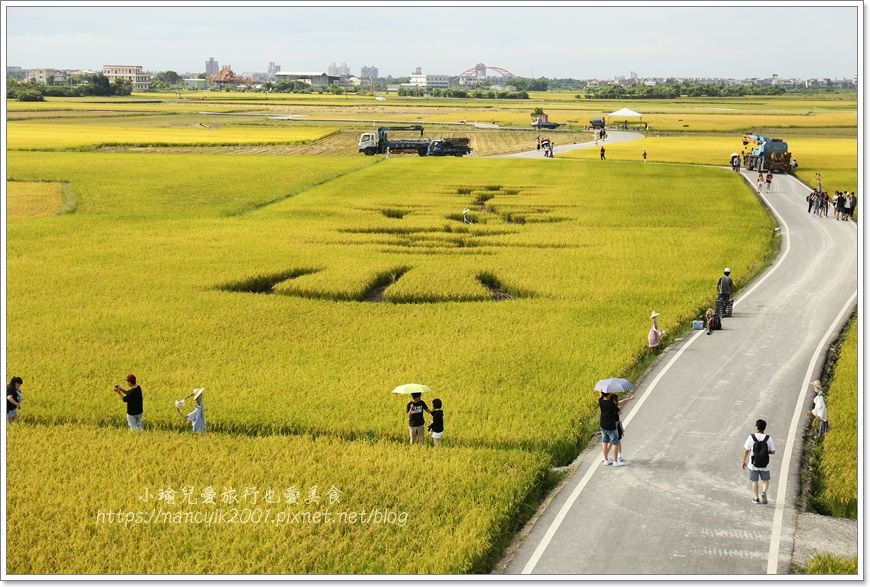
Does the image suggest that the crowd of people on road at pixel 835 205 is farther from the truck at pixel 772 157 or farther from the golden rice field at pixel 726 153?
the truck at pixel 772 157

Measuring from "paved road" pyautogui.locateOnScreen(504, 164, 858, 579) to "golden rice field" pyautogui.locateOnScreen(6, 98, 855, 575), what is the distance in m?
0.99

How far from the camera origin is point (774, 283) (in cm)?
3606

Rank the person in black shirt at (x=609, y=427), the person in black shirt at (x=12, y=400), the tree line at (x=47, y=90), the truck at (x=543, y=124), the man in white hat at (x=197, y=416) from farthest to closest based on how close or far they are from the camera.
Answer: the tree line at (x=47, y=90) → the truck at (x=543, y=124) → the person in black shirt at (x=12, y=400) → the man in white hat at (x=197, y=416) → the person in black shirt at (x=609, y=427)

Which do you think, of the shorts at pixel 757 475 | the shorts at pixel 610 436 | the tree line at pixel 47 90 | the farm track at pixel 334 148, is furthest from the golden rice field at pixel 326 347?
the tree line at pixel 47 90

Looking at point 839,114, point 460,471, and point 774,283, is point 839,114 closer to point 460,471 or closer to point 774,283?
point 774,283

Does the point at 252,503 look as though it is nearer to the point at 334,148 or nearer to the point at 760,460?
the point at 760,460

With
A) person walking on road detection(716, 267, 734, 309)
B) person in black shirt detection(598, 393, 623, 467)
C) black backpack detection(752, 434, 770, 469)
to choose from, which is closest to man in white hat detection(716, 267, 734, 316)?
person walking on road detection(716, 267, 734, 309)

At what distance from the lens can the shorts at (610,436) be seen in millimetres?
17766

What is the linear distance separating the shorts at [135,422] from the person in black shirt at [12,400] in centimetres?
238

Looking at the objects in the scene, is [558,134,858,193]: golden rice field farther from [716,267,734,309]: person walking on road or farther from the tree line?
the tree line

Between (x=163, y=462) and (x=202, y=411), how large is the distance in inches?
68.5

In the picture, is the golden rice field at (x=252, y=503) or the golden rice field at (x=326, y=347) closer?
the golden rice field at (x=252, y=503)

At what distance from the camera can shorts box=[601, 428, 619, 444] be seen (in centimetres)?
1777

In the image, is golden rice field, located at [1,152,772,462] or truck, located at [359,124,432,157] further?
truck, located at [359,124,432,157]
